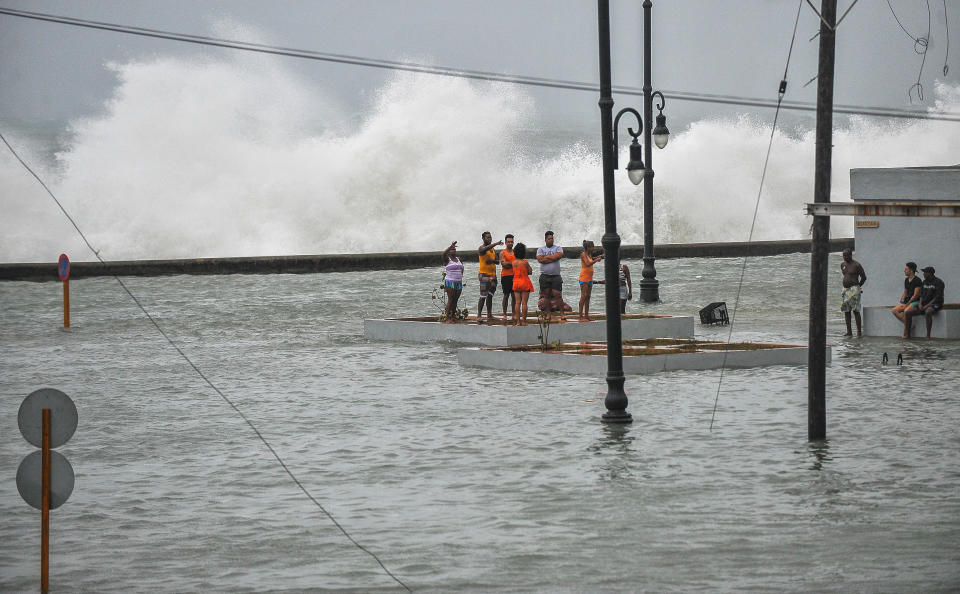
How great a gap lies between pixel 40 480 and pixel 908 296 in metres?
20.2

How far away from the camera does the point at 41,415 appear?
8.12 metres

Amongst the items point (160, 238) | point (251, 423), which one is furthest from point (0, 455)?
point (160, 238)

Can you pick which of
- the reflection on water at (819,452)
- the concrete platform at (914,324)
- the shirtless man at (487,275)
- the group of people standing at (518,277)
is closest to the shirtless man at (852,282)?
the concrete platform at (914,324)

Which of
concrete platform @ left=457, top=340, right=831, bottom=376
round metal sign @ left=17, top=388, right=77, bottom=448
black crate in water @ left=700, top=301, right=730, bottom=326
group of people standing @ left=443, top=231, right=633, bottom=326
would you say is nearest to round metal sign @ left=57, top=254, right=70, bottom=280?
group of people standing @ left=443, top=231, right=633, bottom=326

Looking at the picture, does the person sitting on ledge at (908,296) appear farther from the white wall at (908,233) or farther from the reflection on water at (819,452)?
the reflection on water at (819,452)

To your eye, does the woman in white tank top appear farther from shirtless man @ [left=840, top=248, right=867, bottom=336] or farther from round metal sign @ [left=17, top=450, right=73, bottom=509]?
round metal sign @ [left=17, top=450, right=73, bottom=509]

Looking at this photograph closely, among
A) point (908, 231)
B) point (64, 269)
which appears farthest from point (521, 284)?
point (64, 269)

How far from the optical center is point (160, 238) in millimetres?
69250

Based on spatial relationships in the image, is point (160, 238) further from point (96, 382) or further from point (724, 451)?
point (724, 451)

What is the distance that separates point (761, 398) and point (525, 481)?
601cm

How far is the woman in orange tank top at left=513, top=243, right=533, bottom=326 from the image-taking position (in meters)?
25.5

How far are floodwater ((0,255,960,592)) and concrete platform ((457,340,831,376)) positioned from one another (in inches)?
23.0

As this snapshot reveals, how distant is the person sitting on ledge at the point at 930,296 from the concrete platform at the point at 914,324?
0.18 metres

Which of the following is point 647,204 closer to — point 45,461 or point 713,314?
point 713,314
